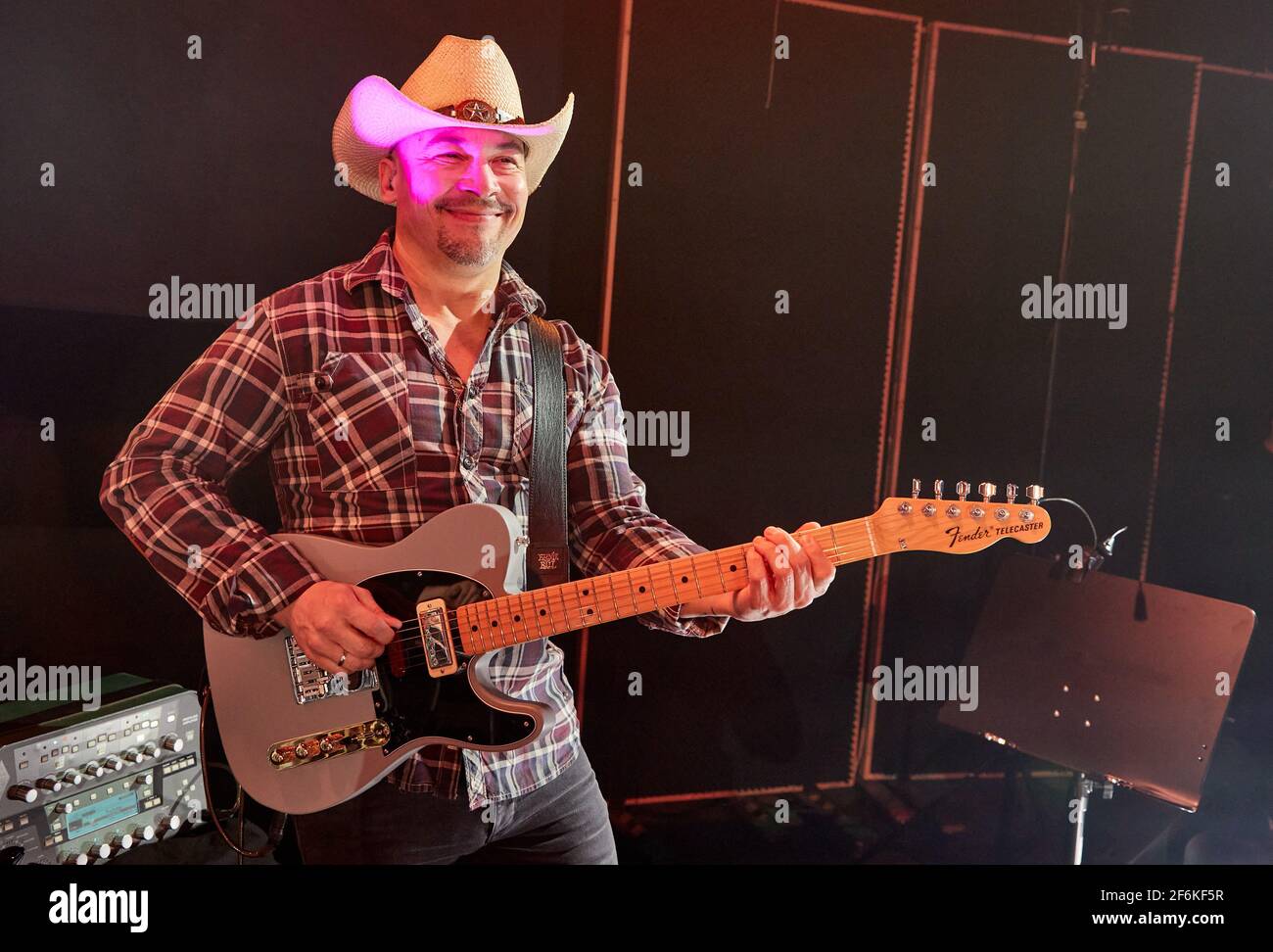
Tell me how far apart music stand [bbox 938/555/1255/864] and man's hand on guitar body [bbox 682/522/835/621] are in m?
1.03

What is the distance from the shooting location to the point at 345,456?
6.35 feet

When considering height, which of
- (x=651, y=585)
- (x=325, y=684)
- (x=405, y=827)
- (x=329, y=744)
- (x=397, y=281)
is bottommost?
(x=405, y=827)

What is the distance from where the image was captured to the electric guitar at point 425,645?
187 cm

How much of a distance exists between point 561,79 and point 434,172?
26.2 inches

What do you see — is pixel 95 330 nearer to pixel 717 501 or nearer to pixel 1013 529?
pixel 717 501

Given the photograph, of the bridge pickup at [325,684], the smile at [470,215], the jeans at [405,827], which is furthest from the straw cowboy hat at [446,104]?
the jeans at [405,827]

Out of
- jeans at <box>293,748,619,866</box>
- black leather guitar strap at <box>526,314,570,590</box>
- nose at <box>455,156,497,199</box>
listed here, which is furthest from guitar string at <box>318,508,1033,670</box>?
nose at <box>455,156,497,199</box>

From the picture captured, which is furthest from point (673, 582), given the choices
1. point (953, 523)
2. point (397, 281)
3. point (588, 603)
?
point (397, 281)

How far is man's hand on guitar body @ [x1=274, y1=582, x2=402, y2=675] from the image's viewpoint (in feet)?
5.95

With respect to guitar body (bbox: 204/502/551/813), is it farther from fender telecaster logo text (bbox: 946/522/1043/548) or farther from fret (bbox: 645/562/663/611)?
fender telecaster logo text (bbox: 946/522/1043/548)

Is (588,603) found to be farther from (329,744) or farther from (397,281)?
(397,281)

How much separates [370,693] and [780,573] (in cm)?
79

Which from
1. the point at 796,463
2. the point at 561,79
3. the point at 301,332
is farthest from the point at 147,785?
the point at 561,79
